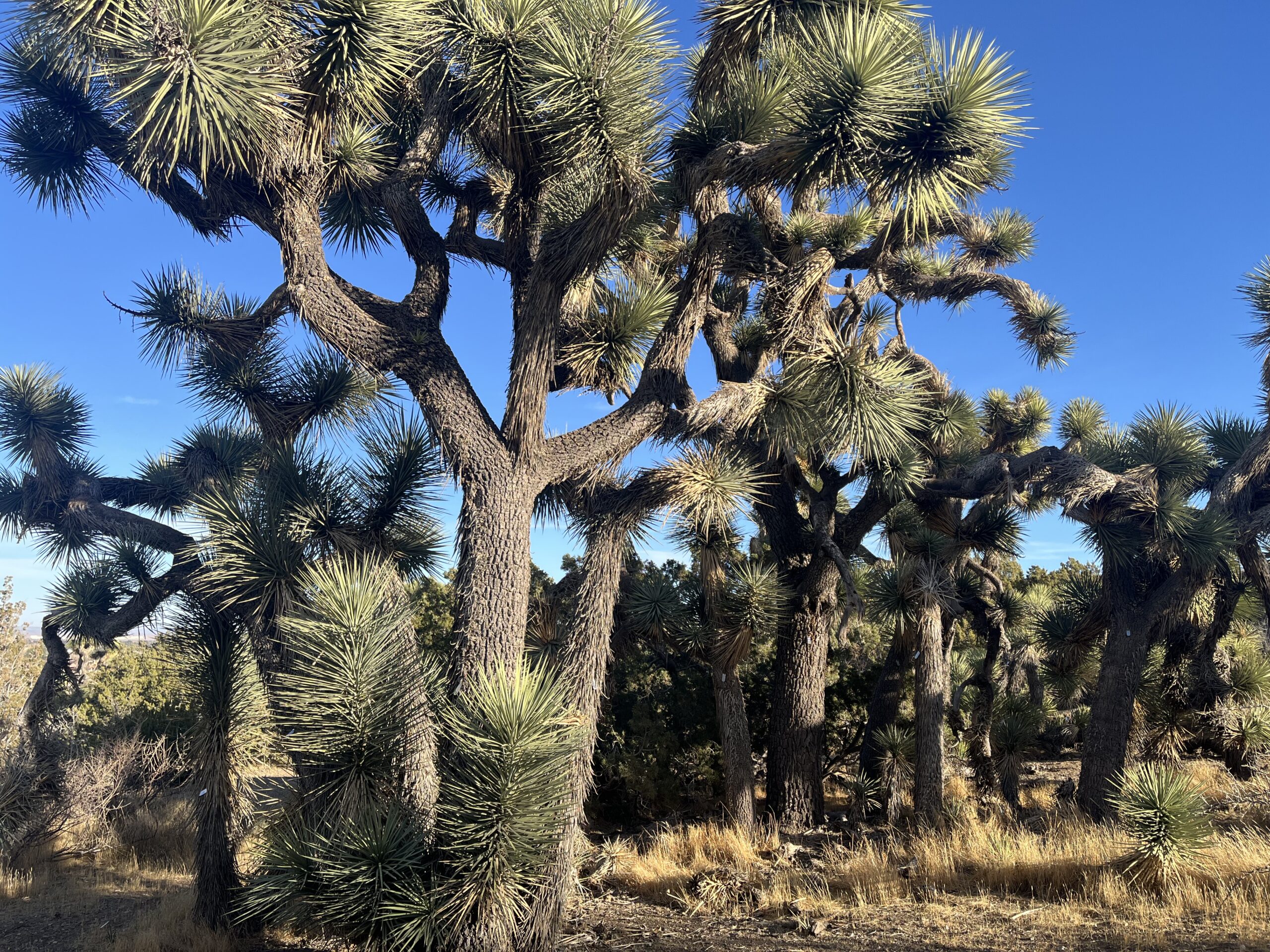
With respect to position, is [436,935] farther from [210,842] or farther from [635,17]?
[635,17]

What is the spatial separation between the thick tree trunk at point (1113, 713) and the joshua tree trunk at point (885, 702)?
2354 mm

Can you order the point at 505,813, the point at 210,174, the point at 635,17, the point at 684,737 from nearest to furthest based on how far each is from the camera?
the point at 505,813 → the point at 635,17 → the point at 210,174 → the point at 684,737

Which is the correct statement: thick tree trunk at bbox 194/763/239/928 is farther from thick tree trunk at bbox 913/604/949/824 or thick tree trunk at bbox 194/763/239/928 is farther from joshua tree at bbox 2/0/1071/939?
thick tree trunk at bbox 913/604/949/824

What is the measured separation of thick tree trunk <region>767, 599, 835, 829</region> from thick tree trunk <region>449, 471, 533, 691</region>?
4546mm

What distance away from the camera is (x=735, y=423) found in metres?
7.63

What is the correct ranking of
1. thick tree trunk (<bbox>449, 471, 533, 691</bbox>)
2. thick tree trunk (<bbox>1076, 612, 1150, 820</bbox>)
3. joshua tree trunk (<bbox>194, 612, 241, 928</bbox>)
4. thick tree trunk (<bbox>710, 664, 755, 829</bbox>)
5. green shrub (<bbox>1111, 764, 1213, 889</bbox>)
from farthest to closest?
thick tree trunk (<bbox>710, 664, 755, 829</bbox>), thick tree trunk (<bbox>1076, 612, 1150, 820</bbox>), joshua tree trunk (<bbox>194, 612, 241, 928</bbox>), green shrub (<bbox>1111, 764, 1213, 889</bbox>), thick tree trunk (<bbox>449, 471, 533, 691</bbox>)

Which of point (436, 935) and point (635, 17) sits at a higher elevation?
point (635, 17)

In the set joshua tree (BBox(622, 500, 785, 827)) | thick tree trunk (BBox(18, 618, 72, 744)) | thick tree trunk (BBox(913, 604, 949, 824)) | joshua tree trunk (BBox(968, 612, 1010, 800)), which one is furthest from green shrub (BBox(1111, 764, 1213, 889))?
thick tree trunk (BBox(18, 618, 72, 744))

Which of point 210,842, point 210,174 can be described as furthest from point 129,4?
point 210,842

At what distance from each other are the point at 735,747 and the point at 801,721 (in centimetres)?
99

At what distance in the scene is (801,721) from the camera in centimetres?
1009

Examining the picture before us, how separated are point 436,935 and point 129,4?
6.83 metres

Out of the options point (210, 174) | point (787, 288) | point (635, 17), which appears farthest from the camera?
point (787, 288)

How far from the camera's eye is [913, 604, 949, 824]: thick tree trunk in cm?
970
